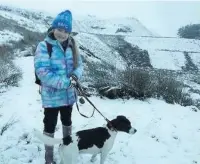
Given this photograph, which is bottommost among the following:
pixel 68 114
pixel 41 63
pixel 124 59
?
pixel 124 59

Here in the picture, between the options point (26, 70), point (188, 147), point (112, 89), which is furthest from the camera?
point (26, 70)

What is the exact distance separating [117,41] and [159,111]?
2286 cm

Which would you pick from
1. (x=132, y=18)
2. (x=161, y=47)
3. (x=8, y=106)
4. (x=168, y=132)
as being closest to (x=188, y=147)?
(x=168, y=132)

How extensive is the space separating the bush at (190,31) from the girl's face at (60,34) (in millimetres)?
36721

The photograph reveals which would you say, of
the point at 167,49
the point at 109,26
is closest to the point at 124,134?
the point at 167,49

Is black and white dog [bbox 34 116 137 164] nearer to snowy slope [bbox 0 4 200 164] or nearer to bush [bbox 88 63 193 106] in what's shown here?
snowy slope [bbox 0 4 200 164]

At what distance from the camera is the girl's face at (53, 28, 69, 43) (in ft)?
13.4

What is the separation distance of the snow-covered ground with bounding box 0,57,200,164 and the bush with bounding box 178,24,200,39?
33224 mm

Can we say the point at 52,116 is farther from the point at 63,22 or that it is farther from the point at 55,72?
the point at 63,22

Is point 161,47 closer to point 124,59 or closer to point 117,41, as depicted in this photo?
point 117,41

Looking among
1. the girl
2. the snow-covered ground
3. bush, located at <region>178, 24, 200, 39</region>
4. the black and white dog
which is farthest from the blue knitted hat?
bush, located at <region>178, 24, 200, 39</region>

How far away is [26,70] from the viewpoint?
34.5 ft

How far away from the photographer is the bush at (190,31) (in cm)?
3984

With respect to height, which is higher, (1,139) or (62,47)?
(62,47)
